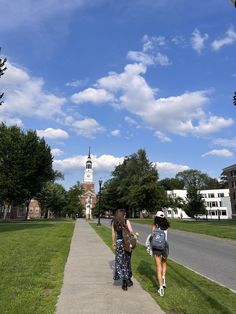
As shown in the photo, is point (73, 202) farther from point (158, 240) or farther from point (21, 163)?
point (158, 240)

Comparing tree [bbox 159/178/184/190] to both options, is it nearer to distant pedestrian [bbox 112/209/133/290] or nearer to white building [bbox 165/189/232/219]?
white building [bbox 165/189/232/219]

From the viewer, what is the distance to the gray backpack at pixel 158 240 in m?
8.76

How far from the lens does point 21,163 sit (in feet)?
182

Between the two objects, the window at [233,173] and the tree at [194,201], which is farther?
the window at [233,173]

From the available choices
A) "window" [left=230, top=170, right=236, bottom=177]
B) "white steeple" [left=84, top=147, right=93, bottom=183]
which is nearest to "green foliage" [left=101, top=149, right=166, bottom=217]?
"window" [left=230, top=170, right=236, bottom=177]

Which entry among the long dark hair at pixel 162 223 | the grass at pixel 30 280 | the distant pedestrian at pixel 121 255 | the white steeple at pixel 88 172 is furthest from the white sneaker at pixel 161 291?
the white steeple at pixel 88 172

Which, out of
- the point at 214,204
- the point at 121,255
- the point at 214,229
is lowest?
the point at 121,255

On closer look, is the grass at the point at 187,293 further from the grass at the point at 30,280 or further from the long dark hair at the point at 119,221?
the grass at the point at 30,280

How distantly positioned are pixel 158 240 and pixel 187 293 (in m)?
1.22

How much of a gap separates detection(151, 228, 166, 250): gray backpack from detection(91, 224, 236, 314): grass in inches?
37.0

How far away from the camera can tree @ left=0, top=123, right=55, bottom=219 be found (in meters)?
55.0

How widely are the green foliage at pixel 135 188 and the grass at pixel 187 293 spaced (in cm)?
7468

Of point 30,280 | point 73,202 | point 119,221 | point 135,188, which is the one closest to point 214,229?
point 119,221

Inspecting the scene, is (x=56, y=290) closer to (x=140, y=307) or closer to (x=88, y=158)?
(x=140, y=307)
